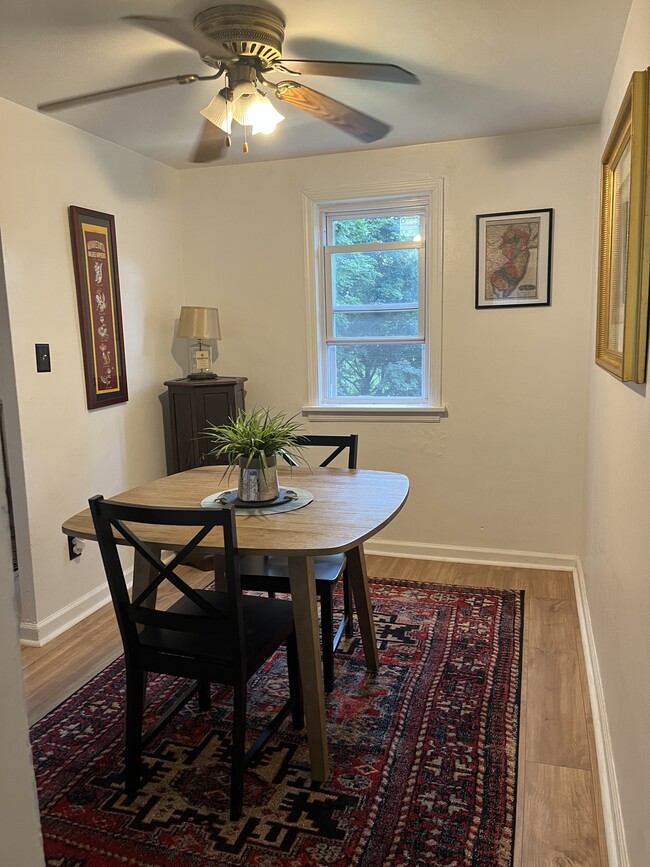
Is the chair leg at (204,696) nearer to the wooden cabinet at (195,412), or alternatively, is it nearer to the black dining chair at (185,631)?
the black dining chair at (185,631)

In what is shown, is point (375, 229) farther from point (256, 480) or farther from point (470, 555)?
point (256, 480)

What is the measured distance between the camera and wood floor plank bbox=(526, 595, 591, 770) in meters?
2.14

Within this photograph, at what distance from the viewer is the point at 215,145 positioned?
105 inches

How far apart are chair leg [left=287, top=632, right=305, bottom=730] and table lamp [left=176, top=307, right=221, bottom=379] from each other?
2.04m

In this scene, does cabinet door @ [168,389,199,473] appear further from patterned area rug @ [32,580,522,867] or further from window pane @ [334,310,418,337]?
patterned area rug @ [32,580,522,867]

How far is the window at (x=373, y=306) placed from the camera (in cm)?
377

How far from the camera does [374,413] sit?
3891 millimetres

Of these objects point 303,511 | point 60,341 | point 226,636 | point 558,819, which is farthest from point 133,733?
point 60,341

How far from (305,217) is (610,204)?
6.31 ft

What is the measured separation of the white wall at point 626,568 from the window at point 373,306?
48.7 inches

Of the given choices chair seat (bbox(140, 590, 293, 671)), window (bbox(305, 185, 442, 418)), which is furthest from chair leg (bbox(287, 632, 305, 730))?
window (bbox(305, 185, 442, 418))

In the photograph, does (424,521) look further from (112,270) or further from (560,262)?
(112,270)

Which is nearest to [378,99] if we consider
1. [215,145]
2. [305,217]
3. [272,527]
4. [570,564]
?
[215,145]

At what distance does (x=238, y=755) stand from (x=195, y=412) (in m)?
2.22
